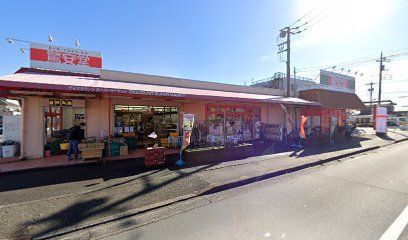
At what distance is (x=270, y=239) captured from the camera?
3.31m

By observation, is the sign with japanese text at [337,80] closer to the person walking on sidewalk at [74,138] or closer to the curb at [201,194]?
the curb at [201,194]

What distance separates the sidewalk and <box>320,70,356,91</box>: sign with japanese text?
16959 mm

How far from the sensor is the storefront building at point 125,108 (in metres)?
8.68

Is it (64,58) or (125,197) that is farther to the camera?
(64,58)

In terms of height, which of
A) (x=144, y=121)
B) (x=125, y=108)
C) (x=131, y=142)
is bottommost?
(x=131, y=142)

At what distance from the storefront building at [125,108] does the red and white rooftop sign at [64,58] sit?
0.12 metres

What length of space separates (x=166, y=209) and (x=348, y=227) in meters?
3.39

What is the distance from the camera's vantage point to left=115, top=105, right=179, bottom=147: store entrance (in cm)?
1105

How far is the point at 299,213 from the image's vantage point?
4.19 meters

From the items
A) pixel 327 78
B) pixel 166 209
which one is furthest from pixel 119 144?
pixel 327 78

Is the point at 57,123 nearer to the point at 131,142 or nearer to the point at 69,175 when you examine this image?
the point at 131,142

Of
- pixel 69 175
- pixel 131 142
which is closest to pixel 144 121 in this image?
pixel 131 142

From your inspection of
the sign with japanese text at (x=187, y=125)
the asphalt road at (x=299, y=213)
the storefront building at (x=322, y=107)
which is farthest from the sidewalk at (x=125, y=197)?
the storefront building at (x=322, y=107)

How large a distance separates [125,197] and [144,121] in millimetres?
7752
